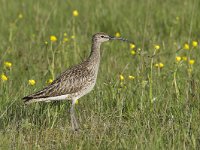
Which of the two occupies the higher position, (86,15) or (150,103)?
(86,15)

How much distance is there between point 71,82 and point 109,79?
83 centimetres

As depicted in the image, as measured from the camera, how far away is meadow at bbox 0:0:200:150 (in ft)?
23.5

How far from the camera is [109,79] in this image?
9.07 m

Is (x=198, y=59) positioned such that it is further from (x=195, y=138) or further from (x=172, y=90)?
(x=195, y=138)

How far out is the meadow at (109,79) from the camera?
282 inches

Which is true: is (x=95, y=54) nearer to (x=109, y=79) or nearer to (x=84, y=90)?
(x=109, y=79)

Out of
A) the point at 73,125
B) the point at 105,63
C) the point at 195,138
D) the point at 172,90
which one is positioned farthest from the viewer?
the point at 105,63

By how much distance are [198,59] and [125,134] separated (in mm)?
3217

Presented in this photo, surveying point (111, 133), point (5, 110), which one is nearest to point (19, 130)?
point (5, 110)

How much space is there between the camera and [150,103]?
7977 mm

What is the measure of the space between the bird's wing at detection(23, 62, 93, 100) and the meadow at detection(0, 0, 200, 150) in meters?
0.20

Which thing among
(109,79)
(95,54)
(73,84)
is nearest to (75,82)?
(73,84)

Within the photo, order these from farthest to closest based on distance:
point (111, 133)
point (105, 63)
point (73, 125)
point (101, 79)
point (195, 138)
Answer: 1. point (105, 63)
2. point (101, 79)
3. point (73, 125)
4. point (111, 133)
5. point (195, 138)

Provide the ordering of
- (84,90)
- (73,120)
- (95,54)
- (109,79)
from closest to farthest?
(73,120)
(84,90)
(95,54)
(109,79)
